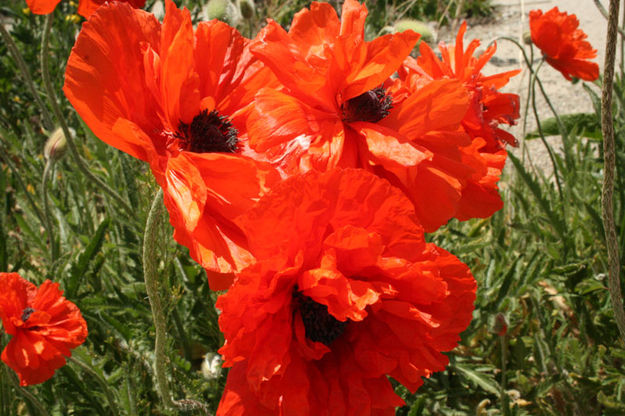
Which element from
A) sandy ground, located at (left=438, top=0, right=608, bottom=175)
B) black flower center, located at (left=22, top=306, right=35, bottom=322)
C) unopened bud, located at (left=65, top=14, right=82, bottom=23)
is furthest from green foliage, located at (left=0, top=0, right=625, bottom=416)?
sandy ground, located at (left=438, top=0, right=608, bottom=175)

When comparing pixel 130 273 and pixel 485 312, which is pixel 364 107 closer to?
pixel 485 312

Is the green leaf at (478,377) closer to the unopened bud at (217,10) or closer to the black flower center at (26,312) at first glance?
the black flower center at (26,312)

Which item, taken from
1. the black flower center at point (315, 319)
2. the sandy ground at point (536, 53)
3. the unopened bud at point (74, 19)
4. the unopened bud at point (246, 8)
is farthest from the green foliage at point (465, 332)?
the sandy ground at point (536, 53)

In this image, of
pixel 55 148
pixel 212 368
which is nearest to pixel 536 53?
pixel 55 148

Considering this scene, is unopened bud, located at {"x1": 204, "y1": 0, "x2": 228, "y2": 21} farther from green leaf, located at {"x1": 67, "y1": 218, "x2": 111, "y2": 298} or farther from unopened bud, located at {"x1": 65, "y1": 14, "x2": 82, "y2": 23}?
unopened bud, located at {"x1": 65, "y1": 14, "x2": 82, "y2": 23}

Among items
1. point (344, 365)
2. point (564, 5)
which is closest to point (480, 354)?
point (344, 365)
